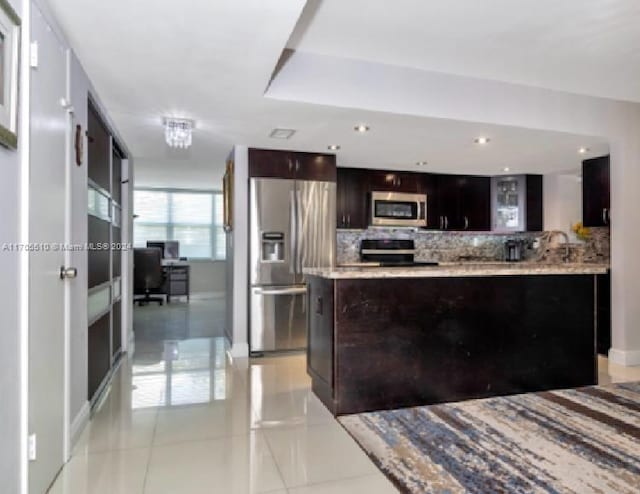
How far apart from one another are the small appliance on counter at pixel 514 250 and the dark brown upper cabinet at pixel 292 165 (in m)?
3.29

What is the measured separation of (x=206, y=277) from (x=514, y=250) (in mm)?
6229

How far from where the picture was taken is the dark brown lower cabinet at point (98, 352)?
110 inches

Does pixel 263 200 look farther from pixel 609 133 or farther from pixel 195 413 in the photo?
pixel 609 133

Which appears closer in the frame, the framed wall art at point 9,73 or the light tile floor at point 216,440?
the framed wall art at point 9,73

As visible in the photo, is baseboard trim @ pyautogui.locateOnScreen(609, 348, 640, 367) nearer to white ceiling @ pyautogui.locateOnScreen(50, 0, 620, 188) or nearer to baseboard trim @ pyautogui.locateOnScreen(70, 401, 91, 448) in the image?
white ceiling @ pyautogui.locateOnScreen(50, 0, 620, 188)

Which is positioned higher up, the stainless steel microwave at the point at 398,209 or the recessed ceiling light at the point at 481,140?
the recessed ceiling light at the point at 481,140

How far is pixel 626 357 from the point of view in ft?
12.9

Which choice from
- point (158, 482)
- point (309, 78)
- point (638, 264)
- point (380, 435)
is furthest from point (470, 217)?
point (158, 482)

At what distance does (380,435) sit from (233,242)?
8.43ft

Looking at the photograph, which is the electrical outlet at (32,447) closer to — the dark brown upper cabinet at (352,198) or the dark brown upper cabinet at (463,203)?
the dark brown upper cabinet at (352,198)

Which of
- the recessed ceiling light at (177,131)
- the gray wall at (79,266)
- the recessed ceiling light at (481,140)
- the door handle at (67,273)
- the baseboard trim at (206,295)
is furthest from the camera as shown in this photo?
the baseboard trim at (206,295)

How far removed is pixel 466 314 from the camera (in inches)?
116

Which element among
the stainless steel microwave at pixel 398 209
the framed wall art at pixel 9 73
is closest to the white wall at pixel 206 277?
the stainless steel microwave at pixel 398 209

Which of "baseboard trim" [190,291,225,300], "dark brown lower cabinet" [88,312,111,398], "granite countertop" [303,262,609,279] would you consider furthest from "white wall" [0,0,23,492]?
"baseboard trim" [190,291,225,300]
